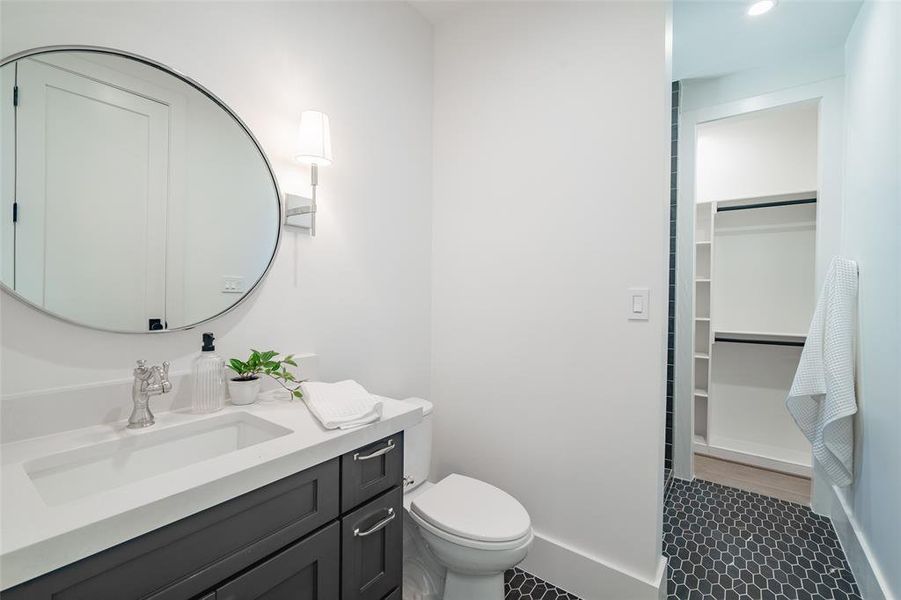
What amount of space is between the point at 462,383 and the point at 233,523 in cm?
135

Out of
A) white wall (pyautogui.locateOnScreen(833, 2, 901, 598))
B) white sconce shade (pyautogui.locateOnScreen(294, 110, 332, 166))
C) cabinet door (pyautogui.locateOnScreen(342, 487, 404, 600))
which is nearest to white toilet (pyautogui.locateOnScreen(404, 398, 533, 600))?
cabinet door (pyautogui.locateOnScreen(342, 487, 404, 600))

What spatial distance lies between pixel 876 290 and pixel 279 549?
2318 millimetres

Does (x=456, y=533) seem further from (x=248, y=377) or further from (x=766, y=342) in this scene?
(x=766, y=342)

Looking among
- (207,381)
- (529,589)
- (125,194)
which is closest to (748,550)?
(529,589)

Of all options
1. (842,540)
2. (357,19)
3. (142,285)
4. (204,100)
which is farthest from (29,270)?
Result: (842,540)

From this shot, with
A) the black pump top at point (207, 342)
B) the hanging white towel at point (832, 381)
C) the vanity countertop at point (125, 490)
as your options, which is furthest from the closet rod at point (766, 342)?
the black pump top at point (207, 342)

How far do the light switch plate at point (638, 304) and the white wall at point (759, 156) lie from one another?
6.16ft

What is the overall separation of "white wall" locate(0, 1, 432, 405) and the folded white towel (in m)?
0.32

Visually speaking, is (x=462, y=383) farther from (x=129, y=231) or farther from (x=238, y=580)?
(x=129, y=231)

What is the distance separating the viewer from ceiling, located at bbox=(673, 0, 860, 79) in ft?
6.49

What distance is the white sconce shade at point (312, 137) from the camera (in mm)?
1389

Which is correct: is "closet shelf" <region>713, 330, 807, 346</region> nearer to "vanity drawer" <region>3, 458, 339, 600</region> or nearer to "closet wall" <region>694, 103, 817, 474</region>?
"closet wall" <region>694, 103, 817, 474</region>

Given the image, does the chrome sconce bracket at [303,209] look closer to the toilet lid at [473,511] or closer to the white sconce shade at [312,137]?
the white sconce shade at [312,137]

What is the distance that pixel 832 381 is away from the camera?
1.90 metres
